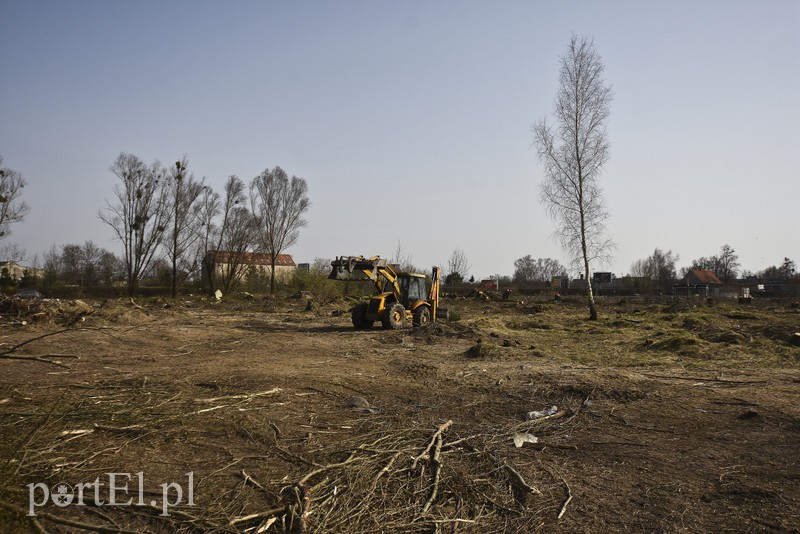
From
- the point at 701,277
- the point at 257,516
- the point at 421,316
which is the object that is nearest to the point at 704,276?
the point at 701,277

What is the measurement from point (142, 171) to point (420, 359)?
38.3 meters

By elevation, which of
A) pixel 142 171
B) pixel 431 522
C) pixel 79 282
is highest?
pixel 142 171

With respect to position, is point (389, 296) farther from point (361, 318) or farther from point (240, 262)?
point (240, 262)

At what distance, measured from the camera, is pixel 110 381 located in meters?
8.37

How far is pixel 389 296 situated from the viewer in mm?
20422

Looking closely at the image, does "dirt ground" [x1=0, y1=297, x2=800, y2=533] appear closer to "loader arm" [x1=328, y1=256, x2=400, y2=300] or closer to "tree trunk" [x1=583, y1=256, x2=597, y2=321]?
"loader arm" [x1=328, y1=256, x2=400, y2=300]

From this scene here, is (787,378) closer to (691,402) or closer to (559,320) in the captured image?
(691,402)

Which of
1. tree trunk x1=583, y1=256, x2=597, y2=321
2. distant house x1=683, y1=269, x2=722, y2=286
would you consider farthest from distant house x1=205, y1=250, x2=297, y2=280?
distant house x1=683, y1=269, x2=722, y2=286

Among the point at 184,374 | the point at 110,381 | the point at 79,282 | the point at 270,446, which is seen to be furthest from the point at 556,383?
the point at 79,282

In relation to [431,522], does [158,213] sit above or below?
above

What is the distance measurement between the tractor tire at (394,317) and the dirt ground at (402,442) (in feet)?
21.2

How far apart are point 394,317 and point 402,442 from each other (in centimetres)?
1337

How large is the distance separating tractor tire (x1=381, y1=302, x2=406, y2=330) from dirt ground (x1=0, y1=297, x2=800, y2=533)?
6.46 m

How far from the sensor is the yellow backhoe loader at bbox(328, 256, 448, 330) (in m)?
19.2
